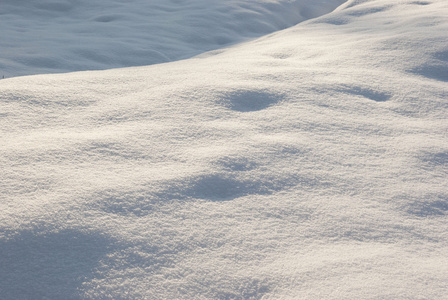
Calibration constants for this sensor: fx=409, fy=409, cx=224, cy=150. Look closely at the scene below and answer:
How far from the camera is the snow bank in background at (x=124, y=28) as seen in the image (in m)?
2.09

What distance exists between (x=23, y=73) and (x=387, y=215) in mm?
1637

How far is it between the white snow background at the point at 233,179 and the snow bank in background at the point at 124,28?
66 centimetres

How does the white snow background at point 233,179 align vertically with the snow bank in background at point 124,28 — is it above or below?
below

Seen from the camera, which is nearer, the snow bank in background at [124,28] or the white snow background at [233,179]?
the white snow background at [233,179]

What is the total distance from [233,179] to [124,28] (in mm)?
1987

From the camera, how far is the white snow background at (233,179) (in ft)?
2.29

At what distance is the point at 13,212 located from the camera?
775mm

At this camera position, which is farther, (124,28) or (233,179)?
(124,28)

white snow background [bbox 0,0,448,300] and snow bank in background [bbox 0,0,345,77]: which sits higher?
snow bank in background [bbox 0,0,345,77]

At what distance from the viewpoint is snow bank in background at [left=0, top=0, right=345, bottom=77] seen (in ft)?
6.87

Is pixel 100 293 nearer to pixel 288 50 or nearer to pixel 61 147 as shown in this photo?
pixel 61 147

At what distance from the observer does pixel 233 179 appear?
0.95m

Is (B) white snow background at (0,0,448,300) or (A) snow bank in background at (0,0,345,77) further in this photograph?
(A) snow bank in background at (0,0,345,77)

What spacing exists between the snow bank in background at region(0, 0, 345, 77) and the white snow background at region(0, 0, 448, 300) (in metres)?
0.66
